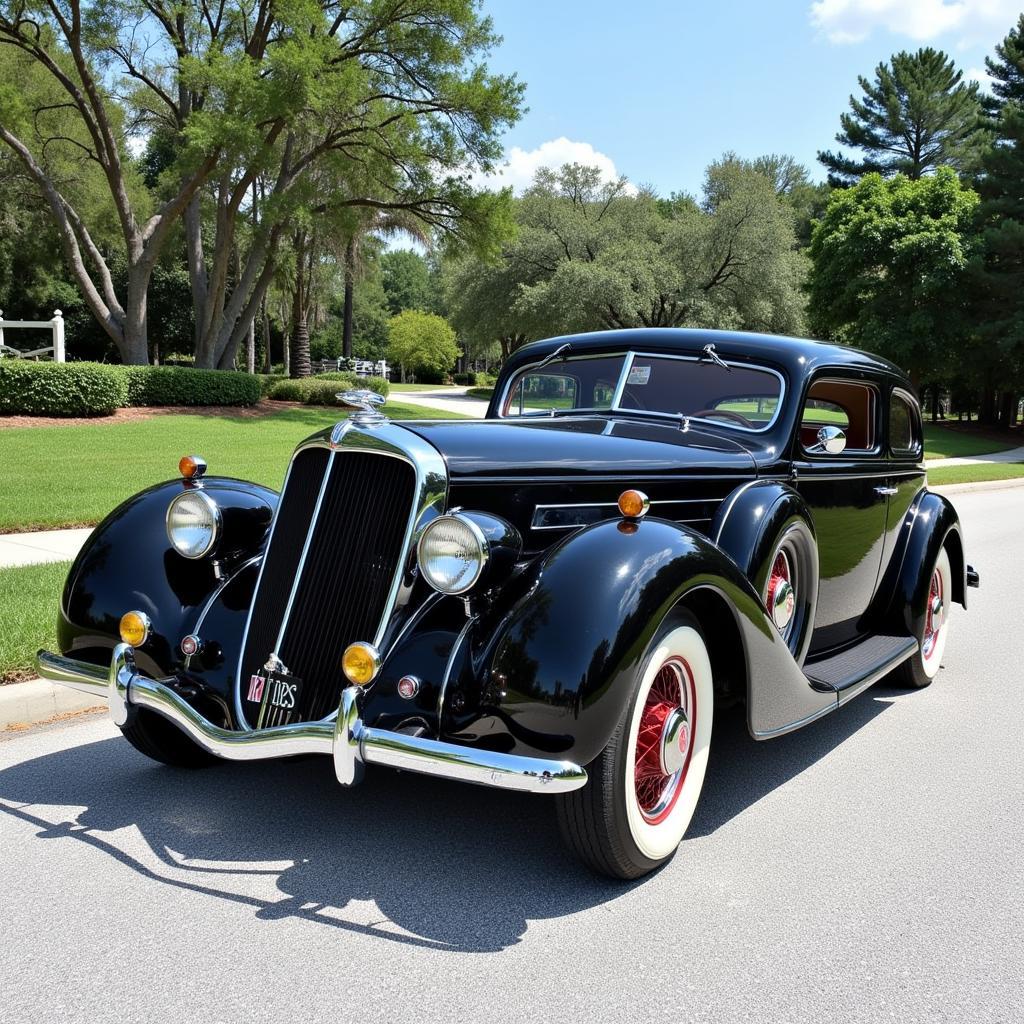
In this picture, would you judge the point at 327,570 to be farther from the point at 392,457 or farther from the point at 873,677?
the point at 873,677

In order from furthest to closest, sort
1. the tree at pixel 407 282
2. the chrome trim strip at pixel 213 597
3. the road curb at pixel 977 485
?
the tree at pixel 407 282 < the road curb at pixel 977 485 < the chrome trim strip at pixel 213 597

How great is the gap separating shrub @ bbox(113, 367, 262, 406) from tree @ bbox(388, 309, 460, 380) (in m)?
38.3

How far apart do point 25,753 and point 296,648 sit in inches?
65.5

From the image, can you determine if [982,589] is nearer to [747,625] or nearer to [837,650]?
[837,650]

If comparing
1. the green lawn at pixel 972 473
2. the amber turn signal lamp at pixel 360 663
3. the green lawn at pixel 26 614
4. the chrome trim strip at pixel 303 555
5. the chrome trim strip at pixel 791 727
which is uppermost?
the chrome trim strip at pixel 303 555

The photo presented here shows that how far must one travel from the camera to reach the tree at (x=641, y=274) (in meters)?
36.1

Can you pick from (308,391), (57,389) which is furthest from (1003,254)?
(57,389)

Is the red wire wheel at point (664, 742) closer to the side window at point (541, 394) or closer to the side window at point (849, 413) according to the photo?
the side window at point (541, 394)

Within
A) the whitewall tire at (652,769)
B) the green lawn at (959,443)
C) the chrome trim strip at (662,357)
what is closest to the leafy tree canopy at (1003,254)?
the green lawn at (959,443)

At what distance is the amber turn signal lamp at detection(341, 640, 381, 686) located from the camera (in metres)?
2.78

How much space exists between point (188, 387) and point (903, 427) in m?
18.9

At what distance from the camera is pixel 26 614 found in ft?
17.6

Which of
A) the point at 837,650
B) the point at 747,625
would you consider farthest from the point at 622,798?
the point at 837,650

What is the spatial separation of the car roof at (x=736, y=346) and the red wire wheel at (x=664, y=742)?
6.35 feet
